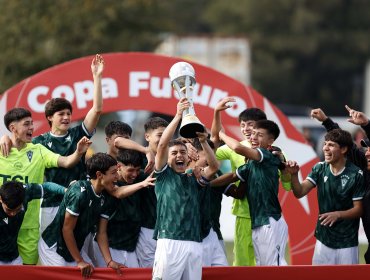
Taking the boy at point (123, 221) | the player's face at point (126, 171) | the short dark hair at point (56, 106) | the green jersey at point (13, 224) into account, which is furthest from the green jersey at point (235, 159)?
the green jersey at point (13, 224)

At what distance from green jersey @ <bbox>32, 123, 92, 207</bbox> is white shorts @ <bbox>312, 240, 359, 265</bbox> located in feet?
8.79

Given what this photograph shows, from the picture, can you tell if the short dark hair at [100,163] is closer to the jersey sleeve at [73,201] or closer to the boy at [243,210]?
the jersey sleeve at [73,201]

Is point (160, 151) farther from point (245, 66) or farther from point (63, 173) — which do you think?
point (245, 66)

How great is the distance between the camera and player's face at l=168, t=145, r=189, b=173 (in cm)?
992

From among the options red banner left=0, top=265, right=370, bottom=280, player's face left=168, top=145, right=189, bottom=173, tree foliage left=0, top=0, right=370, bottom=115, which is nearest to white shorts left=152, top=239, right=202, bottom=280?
red banner left=0, top=265, right=370, bottom=280

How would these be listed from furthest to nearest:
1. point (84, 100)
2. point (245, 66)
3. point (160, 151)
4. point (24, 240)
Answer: point (245, 66) → point (84, 100) → point (24, 240) → point (160, 151)

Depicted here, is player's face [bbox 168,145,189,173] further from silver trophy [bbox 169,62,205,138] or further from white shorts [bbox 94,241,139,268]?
white shorts [bbox 94,241,139,268]

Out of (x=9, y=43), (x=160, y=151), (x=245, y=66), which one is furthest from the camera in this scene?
(x=245, y=66)

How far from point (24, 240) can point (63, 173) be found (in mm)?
880

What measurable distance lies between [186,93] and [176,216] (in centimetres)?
116

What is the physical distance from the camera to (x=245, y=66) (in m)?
32.6

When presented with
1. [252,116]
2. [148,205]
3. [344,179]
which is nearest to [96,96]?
[148,205]

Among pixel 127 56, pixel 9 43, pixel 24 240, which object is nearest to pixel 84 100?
pixel 127 56

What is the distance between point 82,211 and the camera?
10211 millimetres
